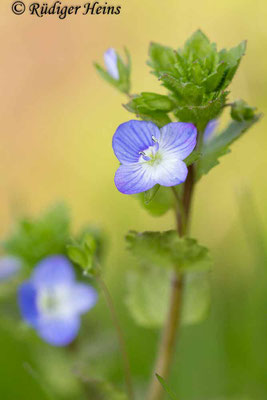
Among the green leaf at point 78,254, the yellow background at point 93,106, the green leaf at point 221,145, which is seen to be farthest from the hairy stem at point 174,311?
the yellow background at point 93,106

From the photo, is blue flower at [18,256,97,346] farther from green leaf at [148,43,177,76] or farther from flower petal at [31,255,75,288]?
green leaf at [148,43,177,76]

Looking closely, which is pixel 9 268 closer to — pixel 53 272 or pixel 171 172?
pixel 53 272

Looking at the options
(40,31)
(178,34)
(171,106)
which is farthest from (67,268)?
(40,31)

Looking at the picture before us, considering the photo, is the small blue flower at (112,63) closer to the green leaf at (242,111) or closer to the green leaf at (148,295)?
the green leaf at (242,111)

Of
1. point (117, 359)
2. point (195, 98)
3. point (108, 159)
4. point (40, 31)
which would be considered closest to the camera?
point (195, 98)

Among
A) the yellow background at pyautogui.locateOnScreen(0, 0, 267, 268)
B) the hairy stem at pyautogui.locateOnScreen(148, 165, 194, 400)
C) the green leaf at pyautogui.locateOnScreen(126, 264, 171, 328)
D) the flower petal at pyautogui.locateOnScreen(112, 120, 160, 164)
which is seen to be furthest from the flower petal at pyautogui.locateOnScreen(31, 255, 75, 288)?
the yellow background at pyautogui.locateOnScreen(0, 0, 267, 268)

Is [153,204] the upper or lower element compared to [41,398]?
upper

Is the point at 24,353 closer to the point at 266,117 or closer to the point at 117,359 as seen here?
the point at 117,359
